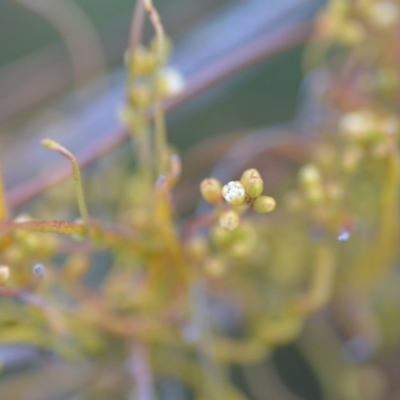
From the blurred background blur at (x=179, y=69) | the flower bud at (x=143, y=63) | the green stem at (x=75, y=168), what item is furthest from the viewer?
the blurred background blur at (x=179, y=69)

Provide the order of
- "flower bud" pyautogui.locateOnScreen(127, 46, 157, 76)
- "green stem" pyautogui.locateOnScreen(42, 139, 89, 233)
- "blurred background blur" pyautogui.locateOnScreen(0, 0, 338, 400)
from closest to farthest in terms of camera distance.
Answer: "green stem" pyautogui.locateOnScreen(42, 139, 89, 233), "flower bud" pyautogui.locateOnScreen(127, 46, 157, 76), "blurred background blur" pyautogui.locateOnScreen(0, 0, 338, 400)

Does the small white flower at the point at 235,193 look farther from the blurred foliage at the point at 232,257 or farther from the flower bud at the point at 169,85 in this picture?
the flower bud at the point at 169,85

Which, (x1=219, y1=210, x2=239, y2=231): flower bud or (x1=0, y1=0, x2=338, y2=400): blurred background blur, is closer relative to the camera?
(x1=219, y1=210, x2=239, y2=231): flower bud

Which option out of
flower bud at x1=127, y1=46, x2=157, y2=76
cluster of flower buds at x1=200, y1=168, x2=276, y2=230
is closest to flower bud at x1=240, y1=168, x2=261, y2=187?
cluster of flower buds at x1=200, y1=168, x2=276, y2=230

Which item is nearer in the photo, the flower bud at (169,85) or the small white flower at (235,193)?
the small white flower at (235,193)

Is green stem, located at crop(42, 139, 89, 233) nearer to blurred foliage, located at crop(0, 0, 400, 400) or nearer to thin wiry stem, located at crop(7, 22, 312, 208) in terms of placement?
blurred foliage, located at crop(0, 0, 400, 400)

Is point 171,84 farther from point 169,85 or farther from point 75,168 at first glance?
point 75,168

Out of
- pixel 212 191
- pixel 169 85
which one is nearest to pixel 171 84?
pixel 169 85

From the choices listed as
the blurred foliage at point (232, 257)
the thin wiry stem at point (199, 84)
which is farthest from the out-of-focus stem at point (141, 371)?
the thin wiry stem at point (199, 84)
